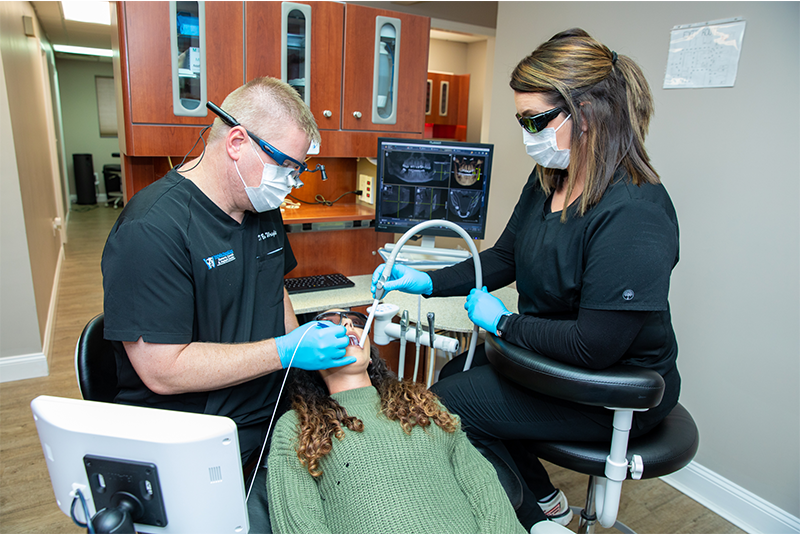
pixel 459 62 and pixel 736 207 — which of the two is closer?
pixel 736 207

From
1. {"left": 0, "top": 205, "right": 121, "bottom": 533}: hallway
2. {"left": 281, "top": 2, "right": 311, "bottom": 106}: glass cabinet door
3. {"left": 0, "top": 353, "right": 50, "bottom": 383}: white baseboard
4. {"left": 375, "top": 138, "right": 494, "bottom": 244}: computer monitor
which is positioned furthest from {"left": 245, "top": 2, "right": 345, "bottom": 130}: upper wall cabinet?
{"left": 0, "top": 353, "right": 50, "bottom": 383}: white baseboard

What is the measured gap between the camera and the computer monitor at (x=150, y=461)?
2.21 feet

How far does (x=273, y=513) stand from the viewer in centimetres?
105

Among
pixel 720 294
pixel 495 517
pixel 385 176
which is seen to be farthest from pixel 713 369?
pixel 385 176

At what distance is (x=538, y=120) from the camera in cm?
122

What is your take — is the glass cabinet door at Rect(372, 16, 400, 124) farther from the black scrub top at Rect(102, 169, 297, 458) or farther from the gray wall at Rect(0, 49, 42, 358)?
the gray wall at Rect(0, 49, 42, 358)

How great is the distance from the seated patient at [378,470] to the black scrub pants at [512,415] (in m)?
0.08

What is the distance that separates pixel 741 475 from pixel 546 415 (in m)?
1.17

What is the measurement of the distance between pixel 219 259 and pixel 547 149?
2.72 feet

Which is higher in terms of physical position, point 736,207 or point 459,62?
point 459,62

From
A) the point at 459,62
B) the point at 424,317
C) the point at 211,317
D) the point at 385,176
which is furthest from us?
the point at 459,62

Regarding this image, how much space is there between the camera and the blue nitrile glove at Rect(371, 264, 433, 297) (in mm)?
1540

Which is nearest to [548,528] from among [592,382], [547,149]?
[592,382]

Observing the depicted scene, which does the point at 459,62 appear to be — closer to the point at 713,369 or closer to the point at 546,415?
the point at 713,369
